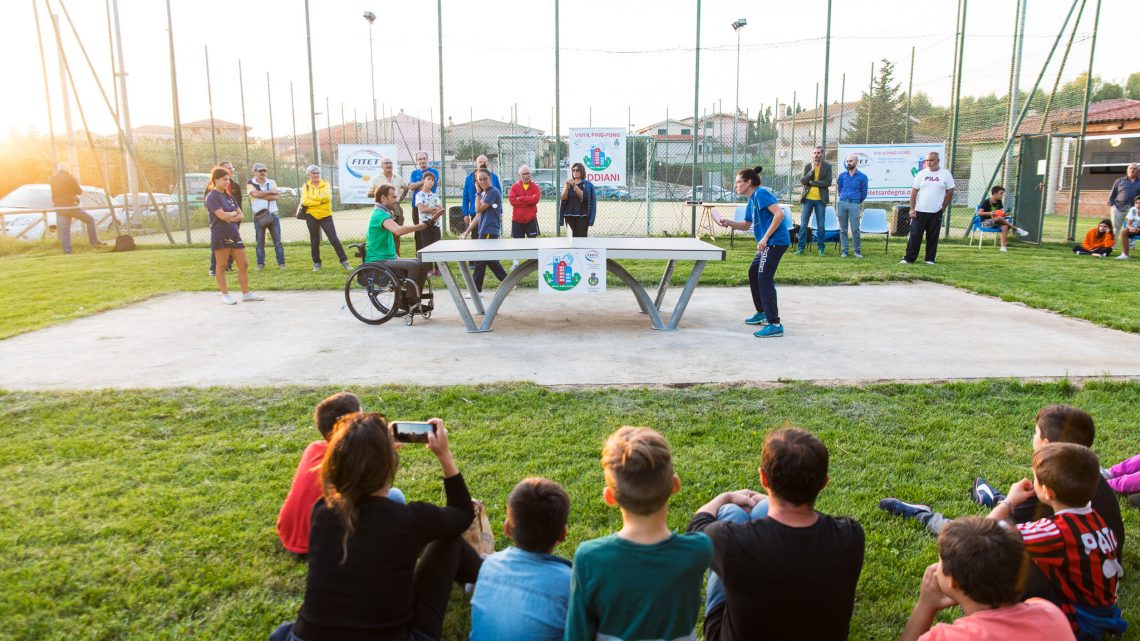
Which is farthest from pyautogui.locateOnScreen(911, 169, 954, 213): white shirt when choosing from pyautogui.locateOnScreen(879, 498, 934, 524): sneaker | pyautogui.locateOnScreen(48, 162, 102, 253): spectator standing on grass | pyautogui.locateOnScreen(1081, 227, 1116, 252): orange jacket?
pyautogui.locateOnScreen(48, 162, 102, 253): spectator standing on grass

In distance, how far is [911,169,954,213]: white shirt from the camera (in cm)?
1293

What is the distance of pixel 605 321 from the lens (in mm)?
8414

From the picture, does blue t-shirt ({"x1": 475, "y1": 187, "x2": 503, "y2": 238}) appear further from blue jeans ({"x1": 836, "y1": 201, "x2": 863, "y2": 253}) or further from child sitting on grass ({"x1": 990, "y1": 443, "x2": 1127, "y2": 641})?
child sitting on grass ({"x1": 990, "y1": 443, "x2": 1127, "y2": 641})

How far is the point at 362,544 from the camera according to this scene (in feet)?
7.61

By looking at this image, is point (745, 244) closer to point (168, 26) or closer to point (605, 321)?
point (605, 321)

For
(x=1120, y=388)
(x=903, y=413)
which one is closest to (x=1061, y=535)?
(x=903, y=413)

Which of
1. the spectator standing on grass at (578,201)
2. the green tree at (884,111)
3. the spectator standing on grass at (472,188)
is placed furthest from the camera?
the green tree at (884,111)

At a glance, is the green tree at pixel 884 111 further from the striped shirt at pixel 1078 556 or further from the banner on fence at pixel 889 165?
the striped shirt at pixel 1078 556

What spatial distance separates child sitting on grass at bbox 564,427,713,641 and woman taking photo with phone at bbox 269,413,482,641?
0.55 m

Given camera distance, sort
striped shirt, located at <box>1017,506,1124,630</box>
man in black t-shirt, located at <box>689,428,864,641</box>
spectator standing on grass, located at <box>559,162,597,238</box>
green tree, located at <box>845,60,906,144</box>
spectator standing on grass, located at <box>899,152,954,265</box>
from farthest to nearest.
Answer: green tree, located at <box>845,60,906,144</box> < spectator standing on grass, located at <box>899,152,954,265</box> < spectator standing on grass, located at <box>559,162,597,238</box> < striped shirt, located at <box>1017,506,1124,630</box> < man in black t-shirt, located at <box>689,428,864,641</box>

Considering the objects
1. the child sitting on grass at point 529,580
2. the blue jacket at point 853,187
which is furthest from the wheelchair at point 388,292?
the blue jacket at point 853,187

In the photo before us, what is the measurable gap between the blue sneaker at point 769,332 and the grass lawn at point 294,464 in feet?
5.78

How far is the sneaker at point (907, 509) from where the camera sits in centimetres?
357

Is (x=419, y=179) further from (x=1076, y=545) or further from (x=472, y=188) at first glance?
(x=1076, y=545)
